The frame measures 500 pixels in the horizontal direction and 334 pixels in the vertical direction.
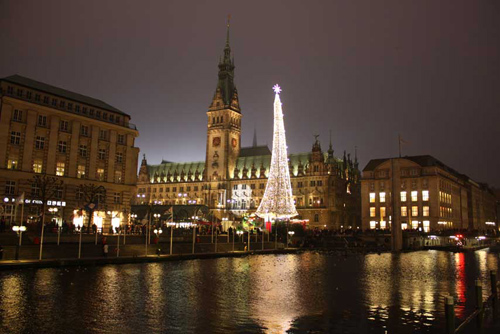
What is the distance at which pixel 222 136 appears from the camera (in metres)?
167

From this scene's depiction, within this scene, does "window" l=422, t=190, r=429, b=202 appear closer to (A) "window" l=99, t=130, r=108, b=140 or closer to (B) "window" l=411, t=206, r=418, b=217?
(B) "window" l=411, t=206, r=418, b=217

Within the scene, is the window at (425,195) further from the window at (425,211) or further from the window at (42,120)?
the window at (42,120)

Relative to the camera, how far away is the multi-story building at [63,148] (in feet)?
219

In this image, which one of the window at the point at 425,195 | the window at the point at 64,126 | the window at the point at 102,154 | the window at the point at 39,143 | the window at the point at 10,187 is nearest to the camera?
the window at the point at 10,187

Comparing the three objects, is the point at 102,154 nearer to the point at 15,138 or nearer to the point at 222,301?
the point at 15,138

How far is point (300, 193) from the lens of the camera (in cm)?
15088

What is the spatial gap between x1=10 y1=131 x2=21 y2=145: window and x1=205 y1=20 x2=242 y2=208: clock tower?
3896 inches

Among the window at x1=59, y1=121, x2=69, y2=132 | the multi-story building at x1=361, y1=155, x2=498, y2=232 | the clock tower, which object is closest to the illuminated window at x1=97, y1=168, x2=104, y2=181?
the window at x1=59, y1=121, x2=69, y2=132

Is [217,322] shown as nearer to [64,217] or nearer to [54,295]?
[54,295]

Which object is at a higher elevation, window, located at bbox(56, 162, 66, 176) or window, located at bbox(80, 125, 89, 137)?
window, located at bbox(80, 125, 89, 137)

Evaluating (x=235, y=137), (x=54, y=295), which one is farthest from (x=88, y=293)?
(x=235, y=137)

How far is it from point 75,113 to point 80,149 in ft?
19.5

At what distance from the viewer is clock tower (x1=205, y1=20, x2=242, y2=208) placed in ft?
546

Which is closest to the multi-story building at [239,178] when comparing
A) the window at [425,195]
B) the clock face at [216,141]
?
the clock face at [216,141]
